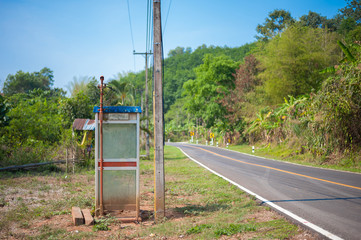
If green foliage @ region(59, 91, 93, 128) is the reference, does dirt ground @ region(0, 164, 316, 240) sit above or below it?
below

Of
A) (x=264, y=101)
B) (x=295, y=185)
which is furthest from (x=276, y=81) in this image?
(x=295, y=185)

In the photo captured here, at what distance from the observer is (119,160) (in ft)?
23.1

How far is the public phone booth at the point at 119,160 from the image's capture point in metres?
7.03

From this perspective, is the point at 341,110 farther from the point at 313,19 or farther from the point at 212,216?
the point at 313,19

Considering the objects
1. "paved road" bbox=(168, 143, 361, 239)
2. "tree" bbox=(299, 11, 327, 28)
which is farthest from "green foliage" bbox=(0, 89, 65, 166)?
"tree" bbox=(299, 11, 327, 28)

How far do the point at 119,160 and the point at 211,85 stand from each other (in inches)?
1717

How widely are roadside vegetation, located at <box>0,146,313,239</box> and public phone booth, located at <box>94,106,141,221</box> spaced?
0.46 metres

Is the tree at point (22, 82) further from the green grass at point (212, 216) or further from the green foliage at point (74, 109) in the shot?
the green grass at point (212, 216)

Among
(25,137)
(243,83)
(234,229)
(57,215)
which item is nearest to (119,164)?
(57,215)

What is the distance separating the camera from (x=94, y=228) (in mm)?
6105

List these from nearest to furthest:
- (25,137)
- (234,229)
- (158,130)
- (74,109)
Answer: (234,229) < (158,130) < (25,137) < (74,109)

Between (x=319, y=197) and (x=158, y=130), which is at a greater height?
(x=158, y=130)

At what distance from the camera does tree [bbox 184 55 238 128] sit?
4809 cm

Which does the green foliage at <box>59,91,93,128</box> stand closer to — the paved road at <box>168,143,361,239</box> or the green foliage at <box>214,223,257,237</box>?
the paved road at <box>168,143,361,239</box>
